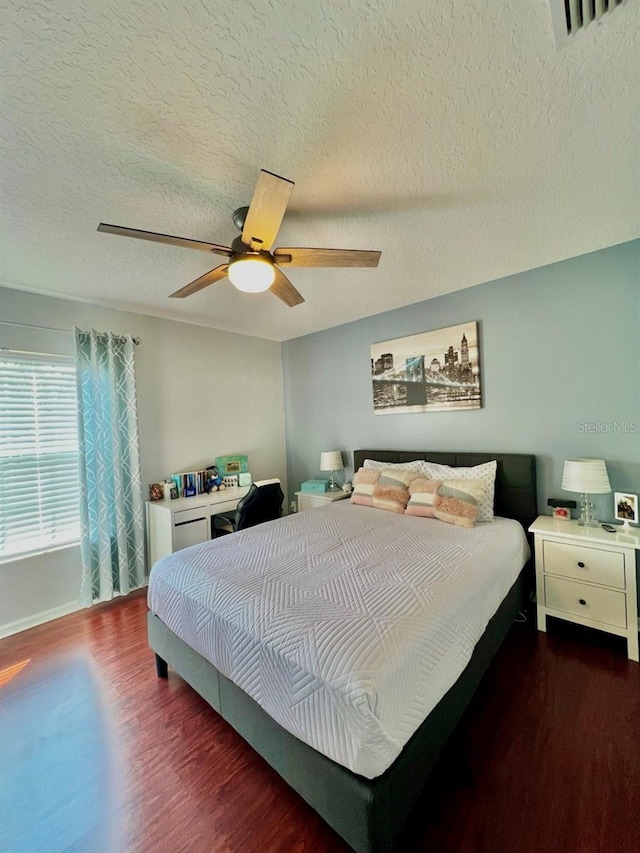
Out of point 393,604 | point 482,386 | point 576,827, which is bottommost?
point 576,827

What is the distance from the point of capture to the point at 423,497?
2637 millimetres

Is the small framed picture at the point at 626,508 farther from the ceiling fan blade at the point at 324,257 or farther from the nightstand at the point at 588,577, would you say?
the ceiling fan blade at the point at 324,257

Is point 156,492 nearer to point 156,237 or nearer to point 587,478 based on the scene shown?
point 156,237

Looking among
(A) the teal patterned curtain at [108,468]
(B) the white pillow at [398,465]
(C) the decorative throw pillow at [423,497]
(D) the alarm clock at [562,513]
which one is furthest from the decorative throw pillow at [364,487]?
(A) the teal patterned curtain at [108,468]

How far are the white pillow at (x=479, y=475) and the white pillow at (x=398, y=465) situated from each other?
1.8 inches

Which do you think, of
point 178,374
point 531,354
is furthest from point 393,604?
point 178,374

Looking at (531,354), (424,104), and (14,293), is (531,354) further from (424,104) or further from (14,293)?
(14,293)

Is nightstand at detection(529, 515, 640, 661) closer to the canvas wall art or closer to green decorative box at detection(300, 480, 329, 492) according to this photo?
the canvas wall art

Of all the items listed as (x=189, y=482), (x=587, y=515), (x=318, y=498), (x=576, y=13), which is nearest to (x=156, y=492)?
(x=189, y=482)

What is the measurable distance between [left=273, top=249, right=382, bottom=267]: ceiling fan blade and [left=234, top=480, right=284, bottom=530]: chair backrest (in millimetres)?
1865

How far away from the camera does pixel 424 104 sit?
120cm

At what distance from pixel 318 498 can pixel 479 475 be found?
1668mm

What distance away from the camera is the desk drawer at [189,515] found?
2.93 meters

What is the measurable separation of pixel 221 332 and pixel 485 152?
9.98 feet
